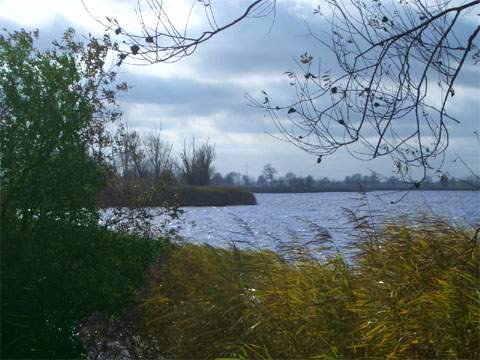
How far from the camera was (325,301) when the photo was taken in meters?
7.29

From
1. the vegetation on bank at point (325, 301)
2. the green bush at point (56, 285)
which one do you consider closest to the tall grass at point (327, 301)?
the vegetation on bank at point (325, 301)

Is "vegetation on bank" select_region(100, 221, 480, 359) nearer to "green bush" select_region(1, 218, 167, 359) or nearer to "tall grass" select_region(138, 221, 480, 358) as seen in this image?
"tall grass" select_region(138, 221, 480, 358)

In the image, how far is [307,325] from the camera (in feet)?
23.3

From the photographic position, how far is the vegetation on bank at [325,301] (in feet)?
21.1

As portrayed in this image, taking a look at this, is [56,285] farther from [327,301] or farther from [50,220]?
[327,301]

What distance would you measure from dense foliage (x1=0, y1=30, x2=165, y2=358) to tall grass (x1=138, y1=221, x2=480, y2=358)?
1.97 feet

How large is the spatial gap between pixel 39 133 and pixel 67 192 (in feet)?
2.15

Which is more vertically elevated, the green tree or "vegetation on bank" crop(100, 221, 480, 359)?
the green tree

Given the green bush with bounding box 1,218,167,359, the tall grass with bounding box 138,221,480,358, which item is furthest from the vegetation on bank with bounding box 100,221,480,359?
the green bush with bounding box 1,218,167,359

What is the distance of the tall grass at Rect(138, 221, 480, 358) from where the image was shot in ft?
21.1

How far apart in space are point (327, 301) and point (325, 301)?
0.02 meters

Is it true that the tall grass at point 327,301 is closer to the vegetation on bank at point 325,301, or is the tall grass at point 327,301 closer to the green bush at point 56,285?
the vegetation on bank at point 325,301

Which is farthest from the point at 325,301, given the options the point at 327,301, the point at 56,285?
the point at 56,285

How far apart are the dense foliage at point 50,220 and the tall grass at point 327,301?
23.7 inches
